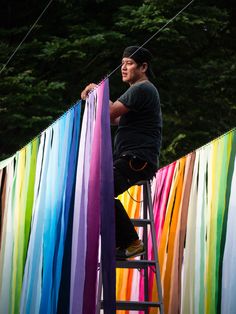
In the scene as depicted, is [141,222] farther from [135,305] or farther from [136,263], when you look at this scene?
[135,305]

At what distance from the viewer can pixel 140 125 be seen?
5230 mm

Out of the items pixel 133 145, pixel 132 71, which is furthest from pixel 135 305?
pixel 132 71

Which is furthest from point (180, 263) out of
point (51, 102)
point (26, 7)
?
point (26, 7)

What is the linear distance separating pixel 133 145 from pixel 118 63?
10.1 metres

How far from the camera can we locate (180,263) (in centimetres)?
651

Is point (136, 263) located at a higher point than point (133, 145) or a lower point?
lower

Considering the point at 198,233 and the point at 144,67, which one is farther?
the point at 198,233

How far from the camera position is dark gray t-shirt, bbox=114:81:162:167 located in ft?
16.9

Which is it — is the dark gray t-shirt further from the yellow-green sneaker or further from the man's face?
the yellow-green sneaker

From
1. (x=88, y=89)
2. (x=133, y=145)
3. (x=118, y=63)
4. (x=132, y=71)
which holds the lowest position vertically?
(x=133, y=145)

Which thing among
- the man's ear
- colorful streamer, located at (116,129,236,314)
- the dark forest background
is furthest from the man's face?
the dark forest background

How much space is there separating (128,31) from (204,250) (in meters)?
9.16

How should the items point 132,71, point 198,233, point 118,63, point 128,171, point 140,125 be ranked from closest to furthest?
1. point 128,171
2. point 140,125
3. point 132,71
4. point 198,233
5. point 118,63

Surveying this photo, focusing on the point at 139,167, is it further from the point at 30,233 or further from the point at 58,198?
the point at 30,233
